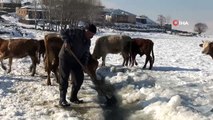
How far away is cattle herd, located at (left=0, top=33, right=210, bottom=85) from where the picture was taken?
12359 millimetres

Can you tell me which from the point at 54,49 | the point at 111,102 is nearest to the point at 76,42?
the point at 111,102

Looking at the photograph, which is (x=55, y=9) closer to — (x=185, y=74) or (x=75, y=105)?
(x=185, y=74)

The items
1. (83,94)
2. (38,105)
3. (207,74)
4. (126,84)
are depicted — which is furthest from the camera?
(207,74)

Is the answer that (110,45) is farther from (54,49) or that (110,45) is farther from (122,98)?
(122,98)

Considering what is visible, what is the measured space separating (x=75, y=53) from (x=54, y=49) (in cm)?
248

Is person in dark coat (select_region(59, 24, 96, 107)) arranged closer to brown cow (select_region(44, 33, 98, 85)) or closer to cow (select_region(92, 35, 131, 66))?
brown cow (select_region(44, 33, 98, 85))

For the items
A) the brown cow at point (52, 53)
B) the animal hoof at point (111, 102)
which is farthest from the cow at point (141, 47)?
the animal hoof at point (111, 102)

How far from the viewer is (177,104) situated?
9320 millimetres

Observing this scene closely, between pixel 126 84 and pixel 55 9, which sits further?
pixel 55 9

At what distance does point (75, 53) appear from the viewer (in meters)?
10.0

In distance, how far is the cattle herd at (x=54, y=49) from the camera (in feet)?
40.5

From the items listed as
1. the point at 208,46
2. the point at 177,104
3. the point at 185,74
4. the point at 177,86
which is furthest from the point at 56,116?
the point at 208,46

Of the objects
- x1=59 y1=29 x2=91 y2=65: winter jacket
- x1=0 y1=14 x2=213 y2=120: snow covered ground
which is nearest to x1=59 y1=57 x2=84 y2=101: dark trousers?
x1=59 y1=29 x2=91 y2=65: winter jacket

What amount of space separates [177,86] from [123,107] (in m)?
3.31
